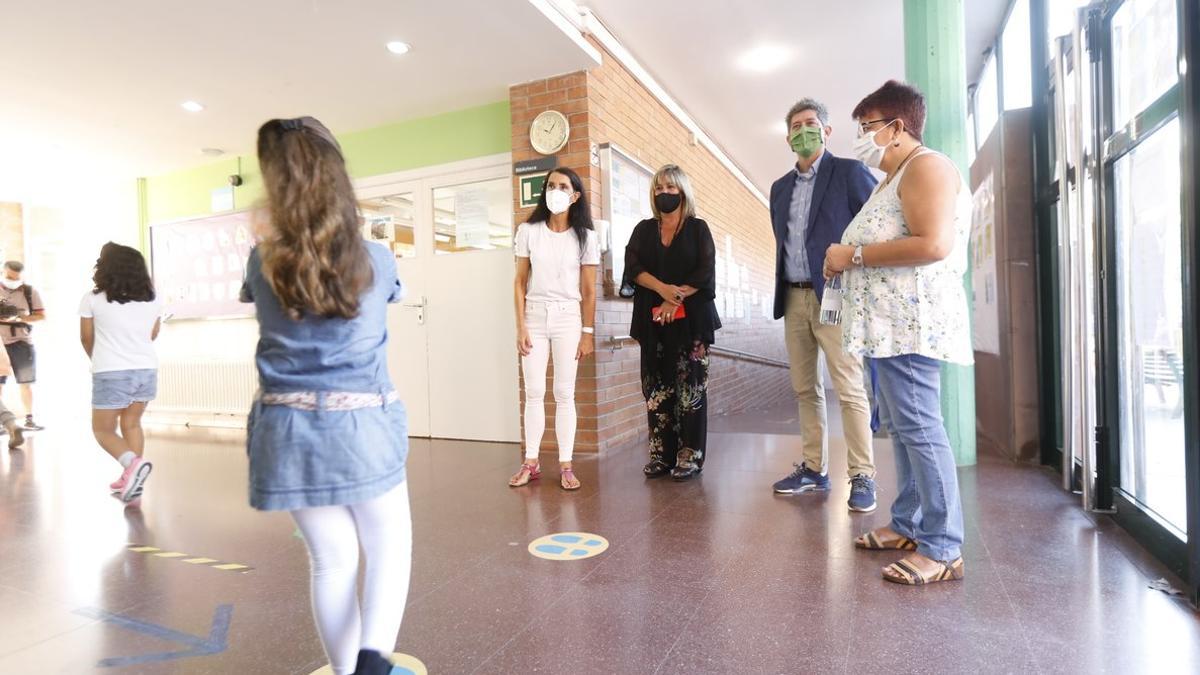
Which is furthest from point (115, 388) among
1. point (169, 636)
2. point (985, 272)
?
point (985, 272)

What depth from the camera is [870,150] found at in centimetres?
195

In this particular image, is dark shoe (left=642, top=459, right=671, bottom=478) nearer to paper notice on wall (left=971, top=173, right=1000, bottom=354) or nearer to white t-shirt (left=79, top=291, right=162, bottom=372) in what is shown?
paper notice on wall (left=971, top=173, right=1000, bottom=354)

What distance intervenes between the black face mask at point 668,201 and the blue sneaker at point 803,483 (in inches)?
53.6

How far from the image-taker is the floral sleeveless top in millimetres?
1771

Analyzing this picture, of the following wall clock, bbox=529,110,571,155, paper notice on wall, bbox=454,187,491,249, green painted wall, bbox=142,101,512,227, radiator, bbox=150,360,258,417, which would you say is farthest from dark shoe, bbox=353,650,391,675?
radiator, bbox=150,360,258,417

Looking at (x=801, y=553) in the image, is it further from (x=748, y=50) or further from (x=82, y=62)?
(x=82, y=62)

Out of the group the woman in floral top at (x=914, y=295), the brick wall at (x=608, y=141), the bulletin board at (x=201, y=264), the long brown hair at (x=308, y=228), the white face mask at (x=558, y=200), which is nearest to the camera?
the long brown hair at (x=308, y=228)

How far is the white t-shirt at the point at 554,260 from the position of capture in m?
3.05

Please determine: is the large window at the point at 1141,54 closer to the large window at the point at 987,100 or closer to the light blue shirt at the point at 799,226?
the light blue shirt at the point at 799,226

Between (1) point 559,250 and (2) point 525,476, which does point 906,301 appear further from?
(2) point 525,476

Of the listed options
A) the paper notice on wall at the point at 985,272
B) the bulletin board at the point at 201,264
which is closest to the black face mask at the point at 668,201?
the paper notice on wall at the point at 985,272

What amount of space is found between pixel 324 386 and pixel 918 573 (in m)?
1.67

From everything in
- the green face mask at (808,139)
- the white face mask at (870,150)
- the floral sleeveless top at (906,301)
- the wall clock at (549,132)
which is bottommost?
the floral sleeveless top at (906,301)

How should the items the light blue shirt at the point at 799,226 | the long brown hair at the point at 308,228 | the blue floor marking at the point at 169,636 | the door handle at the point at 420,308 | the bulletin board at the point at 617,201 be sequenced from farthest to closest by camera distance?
the door handle at the point at 420,308 → the bulletin board at the point at 617,201 → the light blue shirt at the point at 799,226 → the blue floor marking at the point at 169,636 → the long brown hair at the point at 308,228
